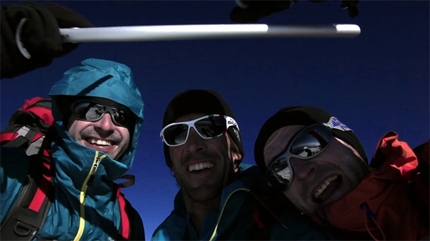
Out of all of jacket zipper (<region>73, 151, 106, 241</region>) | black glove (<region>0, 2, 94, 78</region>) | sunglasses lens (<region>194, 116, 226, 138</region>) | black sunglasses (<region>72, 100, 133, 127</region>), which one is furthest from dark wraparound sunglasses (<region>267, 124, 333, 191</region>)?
black glove (<region>0, 2, 94, 78</region>)

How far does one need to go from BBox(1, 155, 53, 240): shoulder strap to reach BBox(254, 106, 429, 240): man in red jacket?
6.21 ft

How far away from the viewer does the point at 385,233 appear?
7.18 feet

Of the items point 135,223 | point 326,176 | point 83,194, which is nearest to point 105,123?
point 83,194

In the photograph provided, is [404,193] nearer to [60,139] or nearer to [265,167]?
[265,167]

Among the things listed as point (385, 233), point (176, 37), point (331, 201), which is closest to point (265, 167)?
point (331, 201)

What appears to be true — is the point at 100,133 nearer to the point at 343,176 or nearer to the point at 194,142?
the point at 194,142

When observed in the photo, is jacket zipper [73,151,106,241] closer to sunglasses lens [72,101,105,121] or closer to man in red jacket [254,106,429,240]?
sunglasses lens [72,101,105,121]

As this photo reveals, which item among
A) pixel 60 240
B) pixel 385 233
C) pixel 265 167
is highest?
pixel 265 167

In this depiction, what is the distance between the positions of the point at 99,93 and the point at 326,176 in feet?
7.44

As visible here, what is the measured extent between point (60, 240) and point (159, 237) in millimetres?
824

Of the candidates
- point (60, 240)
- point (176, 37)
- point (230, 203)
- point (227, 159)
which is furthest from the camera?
point (227, 159)

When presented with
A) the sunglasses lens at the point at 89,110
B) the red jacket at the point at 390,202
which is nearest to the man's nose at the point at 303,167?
the red jacket at the point at 390,202

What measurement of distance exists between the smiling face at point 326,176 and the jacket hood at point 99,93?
169 cm

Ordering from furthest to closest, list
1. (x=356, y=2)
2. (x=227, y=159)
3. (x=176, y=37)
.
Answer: (x=227, y=159) < (x=176, y=37) < (x=356, y=2)
